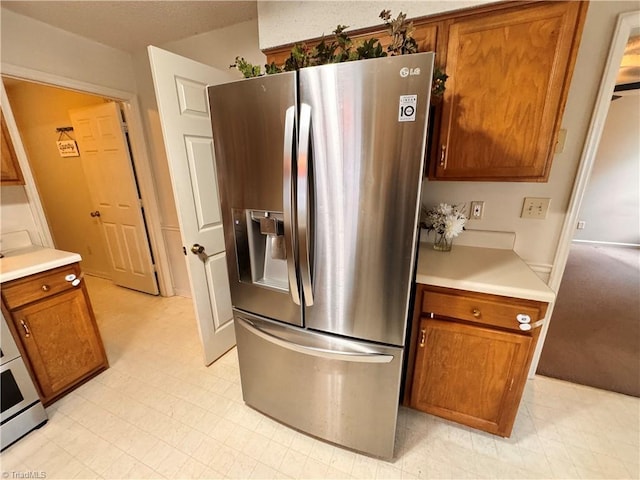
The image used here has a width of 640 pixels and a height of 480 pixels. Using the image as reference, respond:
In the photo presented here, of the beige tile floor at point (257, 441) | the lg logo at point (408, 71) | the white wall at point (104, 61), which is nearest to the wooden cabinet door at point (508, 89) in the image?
the lg logo at point (408, 71)

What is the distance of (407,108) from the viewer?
2.76 ft

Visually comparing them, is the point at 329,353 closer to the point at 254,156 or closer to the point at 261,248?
the point at 261,248

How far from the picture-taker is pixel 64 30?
198cm

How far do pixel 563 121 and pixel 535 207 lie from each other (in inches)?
18.0

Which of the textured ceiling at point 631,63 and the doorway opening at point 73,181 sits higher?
the textured ceiling at point 631,63

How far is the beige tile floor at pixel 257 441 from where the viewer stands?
1285mm

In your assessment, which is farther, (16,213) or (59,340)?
(16,213)

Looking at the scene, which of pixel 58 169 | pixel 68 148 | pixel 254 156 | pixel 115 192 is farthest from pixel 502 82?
pixel 58 169

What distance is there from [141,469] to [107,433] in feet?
→ 1.18

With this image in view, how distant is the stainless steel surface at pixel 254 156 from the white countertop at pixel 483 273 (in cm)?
69

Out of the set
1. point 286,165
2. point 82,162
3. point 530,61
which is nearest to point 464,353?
point 286,165

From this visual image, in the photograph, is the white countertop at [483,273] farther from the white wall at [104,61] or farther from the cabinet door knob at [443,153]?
the white wall at [104,61]

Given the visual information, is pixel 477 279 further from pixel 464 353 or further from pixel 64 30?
pixel 64 30

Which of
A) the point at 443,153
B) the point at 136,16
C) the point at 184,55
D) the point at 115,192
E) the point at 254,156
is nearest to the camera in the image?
the point at 254,156
